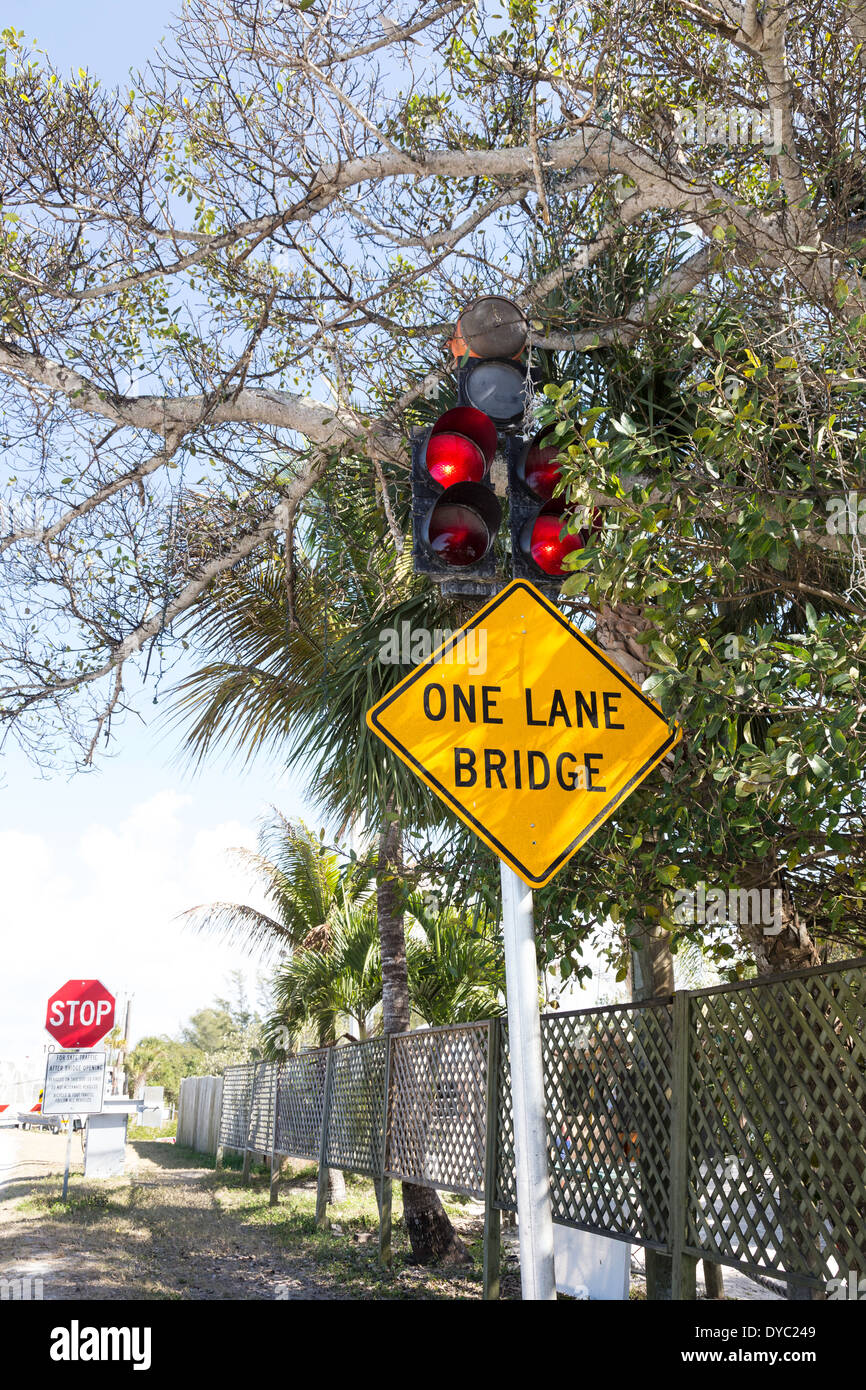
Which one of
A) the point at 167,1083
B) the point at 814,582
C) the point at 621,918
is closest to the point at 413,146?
the point at 814,582

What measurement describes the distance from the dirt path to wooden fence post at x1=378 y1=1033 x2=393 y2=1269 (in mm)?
145

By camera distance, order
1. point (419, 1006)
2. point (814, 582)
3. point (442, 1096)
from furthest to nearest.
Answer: point (419, 1006) → point (442, 1096) → point (814, 582)

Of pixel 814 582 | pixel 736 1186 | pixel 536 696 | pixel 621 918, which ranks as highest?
pixel 814 582

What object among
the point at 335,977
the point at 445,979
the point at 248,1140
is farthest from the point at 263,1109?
the point at 445,979

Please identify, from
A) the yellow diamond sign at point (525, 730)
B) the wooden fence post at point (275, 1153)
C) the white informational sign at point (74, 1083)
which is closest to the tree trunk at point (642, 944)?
the yellow diamond sign at point (525, 730)

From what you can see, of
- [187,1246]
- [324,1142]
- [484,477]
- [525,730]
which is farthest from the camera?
[324,1142]

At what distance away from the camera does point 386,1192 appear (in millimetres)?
9758

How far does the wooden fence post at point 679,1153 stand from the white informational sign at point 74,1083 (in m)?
9.99

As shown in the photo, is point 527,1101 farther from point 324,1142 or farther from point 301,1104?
point 301,1104

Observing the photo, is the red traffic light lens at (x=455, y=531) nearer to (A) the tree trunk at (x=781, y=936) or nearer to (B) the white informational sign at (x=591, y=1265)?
(A) the tree trunk at (x=781, y=936)

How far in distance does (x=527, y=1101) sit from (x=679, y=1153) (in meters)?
2.07

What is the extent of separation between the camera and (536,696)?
380 cm

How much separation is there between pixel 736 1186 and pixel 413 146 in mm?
5751

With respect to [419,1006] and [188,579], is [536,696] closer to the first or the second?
[188,579]
